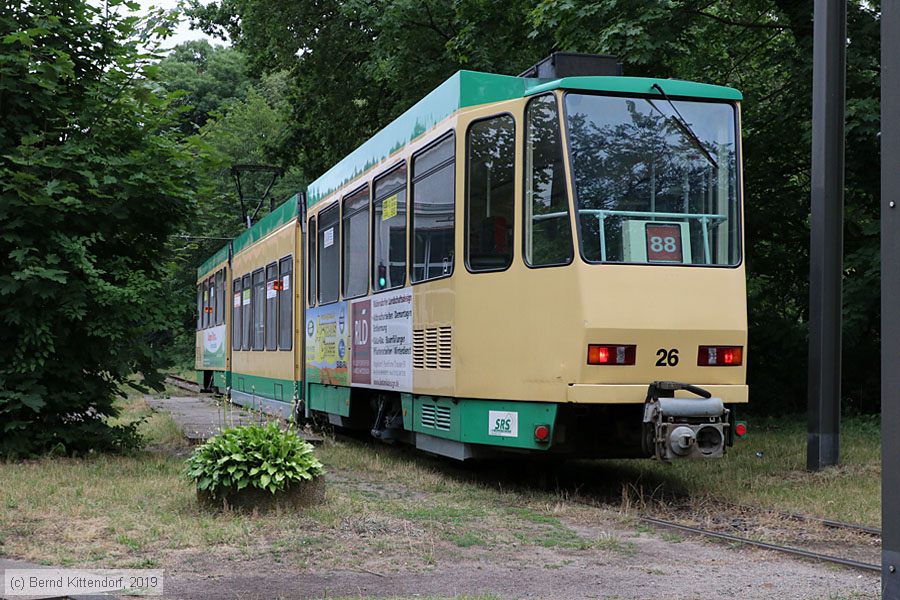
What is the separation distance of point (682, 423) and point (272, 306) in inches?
426

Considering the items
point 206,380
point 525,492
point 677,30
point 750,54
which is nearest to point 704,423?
point 525,492

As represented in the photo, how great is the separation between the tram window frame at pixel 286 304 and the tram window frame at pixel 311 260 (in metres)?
0.94

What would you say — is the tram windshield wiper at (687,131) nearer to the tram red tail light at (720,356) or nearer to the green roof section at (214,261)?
the tram red tail light at (720,356)

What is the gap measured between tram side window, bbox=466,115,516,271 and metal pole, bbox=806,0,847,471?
151 inches

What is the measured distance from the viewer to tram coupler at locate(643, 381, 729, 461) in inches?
342

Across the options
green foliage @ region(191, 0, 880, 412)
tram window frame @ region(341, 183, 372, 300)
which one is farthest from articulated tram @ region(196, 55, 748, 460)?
green foliage @ region(191, 0, 880, 412)

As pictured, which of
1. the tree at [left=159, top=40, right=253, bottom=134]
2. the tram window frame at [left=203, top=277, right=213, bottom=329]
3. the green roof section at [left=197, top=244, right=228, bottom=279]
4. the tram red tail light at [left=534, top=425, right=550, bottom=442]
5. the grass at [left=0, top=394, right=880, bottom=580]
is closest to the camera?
the grass at [left=0, top=394, right=880, bottom=580]

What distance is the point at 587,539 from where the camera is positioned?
7.51m

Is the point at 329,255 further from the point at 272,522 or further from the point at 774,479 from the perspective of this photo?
the point at 272,522

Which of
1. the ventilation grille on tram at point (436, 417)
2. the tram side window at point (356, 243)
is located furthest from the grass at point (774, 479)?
the tram side window at point (356, 243)

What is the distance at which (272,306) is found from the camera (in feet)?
60.7

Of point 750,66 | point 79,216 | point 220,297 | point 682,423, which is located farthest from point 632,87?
point 220,297

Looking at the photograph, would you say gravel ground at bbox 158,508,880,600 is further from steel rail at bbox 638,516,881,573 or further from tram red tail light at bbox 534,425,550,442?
tram red tail light at bbox 534,425,550,442

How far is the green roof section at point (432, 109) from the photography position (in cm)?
969
